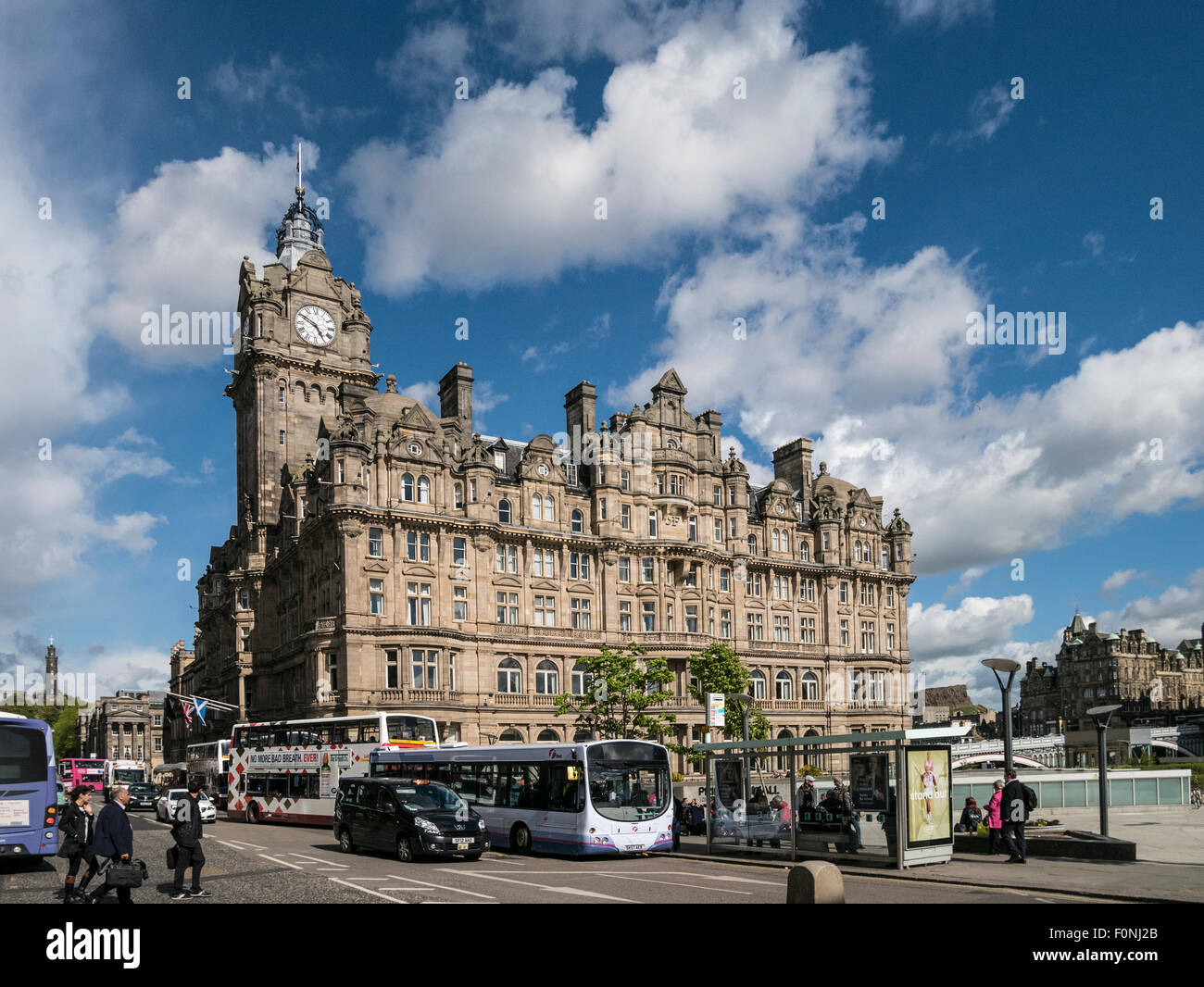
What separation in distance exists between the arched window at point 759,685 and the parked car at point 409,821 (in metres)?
50.5

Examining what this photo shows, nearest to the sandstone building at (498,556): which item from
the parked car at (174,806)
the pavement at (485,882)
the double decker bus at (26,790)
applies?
the parked car at (174,806)

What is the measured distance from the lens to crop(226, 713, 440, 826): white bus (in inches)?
1528

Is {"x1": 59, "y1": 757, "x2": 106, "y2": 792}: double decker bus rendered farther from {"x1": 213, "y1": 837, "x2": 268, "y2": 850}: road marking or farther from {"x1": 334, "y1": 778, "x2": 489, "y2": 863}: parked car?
{"x1": 334, "y1": 778, "x2": 489, "y2": 863}: parked car

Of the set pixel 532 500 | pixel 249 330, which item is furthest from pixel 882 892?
pixel 249 330

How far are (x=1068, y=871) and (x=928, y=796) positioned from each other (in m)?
3.08

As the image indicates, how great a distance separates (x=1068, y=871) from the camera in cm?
2133

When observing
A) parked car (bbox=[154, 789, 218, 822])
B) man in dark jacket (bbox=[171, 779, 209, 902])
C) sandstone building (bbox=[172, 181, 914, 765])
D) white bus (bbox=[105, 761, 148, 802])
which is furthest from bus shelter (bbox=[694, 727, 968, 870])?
white bus (bbox=[105, 761, 148, 802])

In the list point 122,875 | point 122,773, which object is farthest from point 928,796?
point 122,773

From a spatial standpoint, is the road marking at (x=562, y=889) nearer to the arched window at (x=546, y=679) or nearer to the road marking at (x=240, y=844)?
the road marking at (x=240, y=844)

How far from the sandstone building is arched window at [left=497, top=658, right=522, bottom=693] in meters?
0.13

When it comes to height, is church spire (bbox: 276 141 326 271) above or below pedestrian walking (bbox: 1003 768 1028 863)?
above

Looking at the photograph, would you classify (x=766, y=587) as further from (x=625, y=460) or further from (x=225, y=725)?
(x=225, y=725)

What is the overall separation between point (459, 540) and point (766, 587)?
85.4 feet

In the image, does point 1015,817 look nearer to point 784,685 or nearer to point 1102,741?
point 1102,741
